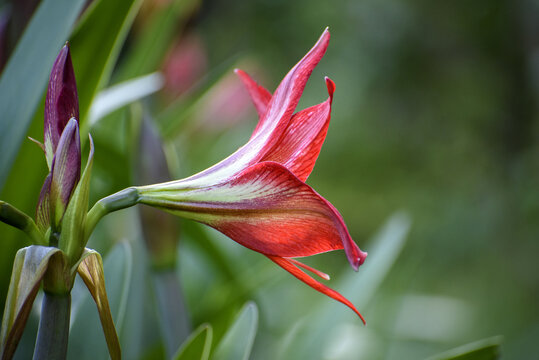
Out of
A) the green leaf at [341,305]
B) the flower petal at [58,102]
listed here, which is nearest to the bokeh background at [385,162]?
the green leaf at [341,305]

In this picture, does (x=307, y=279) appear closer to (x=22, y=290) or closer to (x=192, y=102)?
(x=22, y=290)

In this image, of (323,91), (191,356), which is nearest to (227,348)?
(191,356)

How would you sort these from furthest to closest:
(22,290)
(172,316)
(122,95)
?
(122,95) < (172,316) < (22,290)

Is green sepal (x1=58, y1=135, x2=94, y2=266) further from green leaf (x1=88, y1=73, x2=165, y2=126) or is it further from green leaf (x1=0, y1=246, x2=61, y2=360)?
green leaf (x1=88, y1=73, x2=165, y2=126)

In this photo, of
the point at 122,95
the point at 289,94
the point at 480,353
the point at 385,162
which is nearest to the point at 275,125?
the point at 289,94

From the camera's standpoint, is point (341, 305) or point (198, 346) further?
point (341, 305)

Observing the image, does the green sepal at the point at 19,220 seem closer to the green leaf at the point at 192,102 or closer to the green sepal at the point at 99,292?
the green sepal at the point at 99,292

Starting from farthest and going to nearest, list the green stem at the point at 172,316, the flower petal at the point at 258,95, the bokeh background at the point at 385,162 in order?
the bokeh background at the point at 385,162
the green stem at the point at 172,316
the flower petal at the point at 258,95
